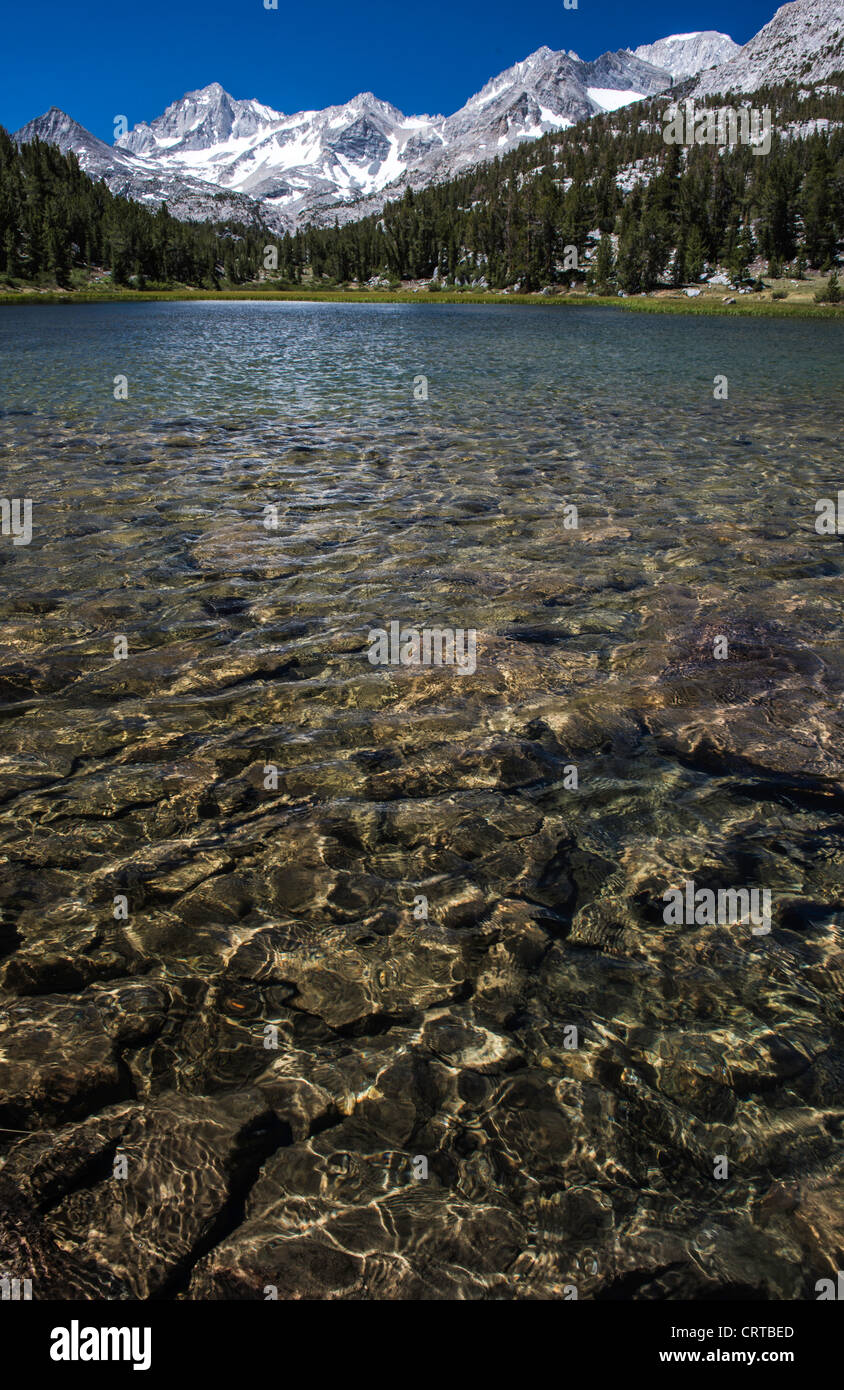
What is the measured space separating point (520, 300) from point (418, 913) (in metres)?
180

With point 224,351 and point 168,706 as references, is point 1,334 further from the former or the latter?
point 168,706

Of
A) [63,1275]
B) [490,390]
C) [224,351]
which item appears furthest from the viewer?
[224,351]

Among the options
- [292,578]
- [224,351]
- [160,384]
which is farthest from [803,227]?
[292,578]

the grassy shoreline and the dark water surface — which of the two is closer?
the dark water surface

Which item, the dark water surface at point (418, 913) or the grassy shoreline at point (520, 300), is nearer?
the dark water surface at point (418, 913)

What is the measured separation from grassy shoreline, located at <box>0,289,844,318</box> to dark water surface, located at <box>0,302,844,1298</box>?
118365 mm

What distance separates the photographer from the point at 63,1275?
386cm

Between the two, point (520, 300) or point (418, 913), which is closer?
point (418, 913)

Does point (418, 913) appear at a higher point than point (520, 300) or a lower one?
lower

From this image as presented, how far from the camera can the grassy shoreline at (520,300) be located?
4407 inches

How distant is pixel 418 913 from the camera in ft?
20.4

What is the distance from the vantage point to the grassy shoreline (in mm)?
111938

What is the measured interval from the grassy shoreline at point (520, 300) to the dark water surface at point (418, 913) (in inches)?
4660

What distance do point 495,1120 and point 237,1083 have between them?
167 centimetres
